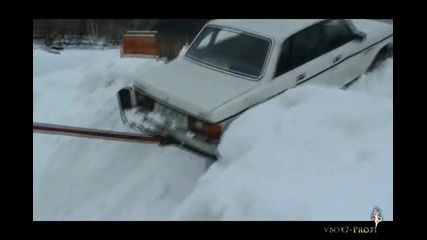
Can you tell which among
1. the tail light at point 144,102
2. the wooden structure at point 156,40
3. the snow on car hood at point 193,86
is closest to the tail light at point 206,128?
the snow on car hood at point 193,86

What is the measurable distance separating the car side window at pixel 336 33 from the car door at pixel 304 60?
0.09m

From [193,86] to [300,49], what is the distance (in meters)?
1.23

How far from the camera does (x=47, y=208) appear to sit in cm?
457

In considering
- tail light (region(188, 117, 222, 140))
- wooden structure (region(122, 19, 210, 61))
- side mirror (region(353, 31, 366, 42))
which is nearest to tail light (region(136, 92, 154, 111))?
tail light (region(188, 117, 222, 140))

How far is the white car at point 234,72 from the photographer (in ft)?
14.2

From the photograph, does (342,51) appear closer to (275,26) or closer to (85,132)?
(275,26)

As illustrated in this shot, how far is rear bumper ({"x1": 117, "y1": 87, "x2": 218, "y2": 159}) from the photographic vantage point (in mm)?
4305

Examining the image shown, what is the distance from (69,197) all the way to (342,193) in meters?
2.73

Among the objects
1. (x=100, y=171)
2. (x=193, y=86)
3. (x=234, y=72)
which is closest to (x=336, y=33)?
(x=234, y=72)

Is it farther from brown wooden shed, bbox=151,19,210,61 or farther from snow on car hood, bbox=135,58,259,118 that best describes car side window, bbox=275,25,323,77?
brown wooden shed, bbox=151,19,210,61

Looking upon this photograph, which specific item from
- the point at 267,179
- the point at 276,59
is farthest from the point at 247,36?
the point at 267,179

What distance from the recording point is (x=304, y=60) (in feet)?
16.2

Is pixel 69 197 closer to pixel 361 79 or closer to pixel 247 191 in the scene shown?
pixel 247 191

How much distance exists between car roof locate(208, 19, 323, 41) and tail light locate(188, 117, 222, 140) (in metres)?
1.24
